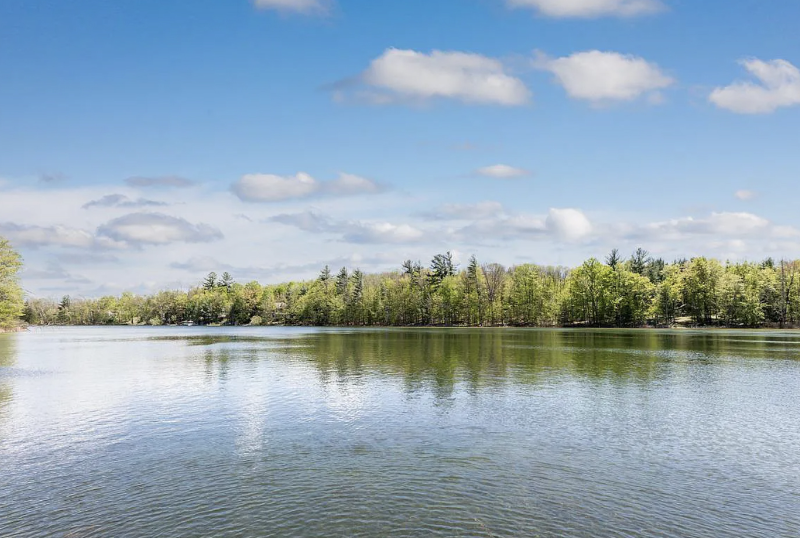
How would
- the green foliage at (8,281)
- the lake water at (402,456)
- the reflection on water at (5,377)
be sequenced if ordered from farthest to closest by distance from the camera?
the green foliage at (8,281) → the reflection on water at (5,377) → the lake water at (402,456)

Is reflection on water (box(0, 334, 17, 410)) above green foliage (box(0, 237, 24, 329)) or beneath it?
beneath

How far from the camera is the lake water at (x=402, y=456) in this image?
59.3ft

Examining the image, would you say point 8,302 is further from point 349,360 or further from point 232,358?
point 349,360

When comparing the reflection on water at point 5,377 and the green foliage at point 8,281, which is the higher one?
the green foliage at point 8,281

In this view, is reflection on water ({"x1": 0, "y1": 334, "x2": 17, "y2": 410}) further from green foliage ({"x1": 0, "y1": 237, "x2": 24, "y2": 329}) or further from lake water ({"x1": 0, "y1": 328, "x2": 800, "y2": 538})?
green foliage ({"x1": 0, "y1": 237, "x2": 24, "y2": 329})

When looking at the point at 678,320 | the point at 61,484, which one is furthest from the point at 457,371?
the point at 678,320

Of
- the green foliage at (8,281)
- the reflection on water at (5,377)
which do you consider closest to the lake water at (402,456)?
the reflection on water at (5,377)

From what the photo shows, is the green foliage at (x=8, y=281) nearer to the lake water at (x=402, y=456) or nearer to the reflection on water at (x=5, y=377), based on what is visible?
the reflection on water at (x=5, y=377)

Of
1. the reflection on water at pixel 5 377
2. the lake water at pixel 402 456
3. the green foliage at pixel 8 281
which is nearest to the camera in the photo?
the lake water at pixel 402 456

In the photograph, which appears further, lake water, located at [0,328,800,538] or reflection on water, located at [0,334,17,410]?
reflection on water, located at [0,334,17,410]

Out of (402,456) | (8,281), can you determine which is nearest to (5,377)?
(402,456)

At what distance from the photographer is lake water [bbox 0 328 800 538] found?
59.3 ft

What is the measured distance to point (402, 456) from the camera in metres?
25.2

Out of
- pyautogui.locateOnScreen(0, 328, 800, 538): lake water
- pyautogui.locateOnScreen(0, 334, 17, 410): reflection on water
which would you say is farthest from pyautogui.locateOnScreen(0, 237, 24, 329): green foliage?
pyautogui.locateOnScreen(0, 328, 800, 538): lake water
